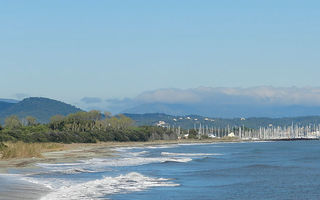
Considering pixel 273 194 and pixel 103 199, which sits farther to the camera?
pixel 273 194

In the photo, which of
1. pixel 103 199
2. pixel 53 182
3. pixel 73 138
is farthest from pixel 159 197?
pixel 73 138

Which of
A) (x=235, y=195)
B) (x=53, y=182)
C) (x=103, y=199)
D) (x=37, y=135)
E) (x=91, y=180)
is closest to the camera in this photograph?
(x=103, y=199)

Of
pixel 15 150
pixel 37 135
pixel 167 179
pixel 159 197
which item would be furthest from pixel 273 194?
pixel 37 135

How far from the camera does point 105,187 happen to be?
34750mm

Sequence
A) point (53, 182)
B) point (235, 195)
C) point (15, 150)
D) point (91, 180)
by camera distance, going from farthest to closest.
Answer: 1. point (15, 150)
2. point (91, 180)
3. point (53, 182)
4. point (235, 195)

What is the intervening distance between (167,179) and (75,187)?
31.7ft

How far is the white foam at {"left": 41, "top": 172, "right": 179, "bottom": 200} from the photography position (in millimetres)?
29578

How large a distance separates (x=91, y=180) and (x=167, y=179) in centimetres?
578

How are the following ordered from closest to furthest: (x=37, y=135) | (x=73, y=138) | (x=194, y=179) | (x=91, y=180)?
(x=91, y=180), (x=194, y=179), (x=37, y=135), (x=73, y=138)

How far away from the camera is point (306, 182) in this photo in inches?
1638

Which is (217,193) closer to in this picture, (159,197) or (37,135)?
(159,197)

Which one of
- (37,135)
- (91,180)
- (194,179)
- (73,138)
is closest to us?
(91,180)

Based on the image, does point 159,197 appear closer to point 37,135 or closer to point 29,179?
point 29,179

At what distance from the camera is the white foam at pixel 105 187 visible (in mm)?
29578
